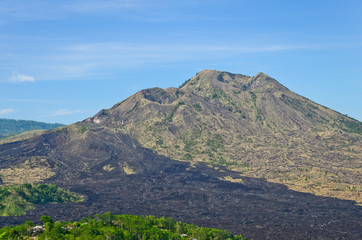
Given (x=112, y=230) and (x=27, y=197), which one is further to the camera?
(x=27, y=197)

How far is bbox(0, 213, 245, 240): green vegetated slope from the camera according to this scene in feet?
297

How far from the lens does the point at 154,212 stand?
13725 centimetres

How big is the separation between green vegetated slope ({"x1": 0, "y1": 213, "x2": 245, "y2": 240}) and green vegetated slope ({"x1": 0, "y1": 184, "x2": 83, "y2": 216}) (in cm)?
4116

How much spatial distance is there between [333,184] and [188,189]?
66903mm

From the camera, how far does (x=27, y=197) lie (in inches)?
5965

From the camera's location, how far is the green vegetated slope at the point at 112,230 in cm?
9044

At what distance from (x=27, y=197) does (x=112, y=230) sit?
72294mm

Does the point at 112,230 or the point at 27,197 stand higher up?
the point at 27,197

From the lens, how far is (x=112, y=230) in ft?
306

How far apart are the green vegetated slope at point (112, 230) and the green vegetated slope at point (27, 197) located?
41.2m

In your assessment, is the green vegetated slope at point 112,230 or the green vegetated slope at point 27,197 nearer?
the green vegetated slope at point 112,230

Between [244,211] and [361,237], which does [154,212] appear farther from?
[361,237]

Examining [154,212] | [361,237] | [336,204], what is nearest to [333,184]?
[336,204]

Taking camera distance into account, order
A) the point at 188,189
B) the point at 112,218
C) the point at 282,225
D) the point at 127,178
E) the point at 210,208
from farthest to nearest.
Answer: the point at 127,178
the point at 188,189
the point at 210,208
the point at 282,225
the point at 112,218
